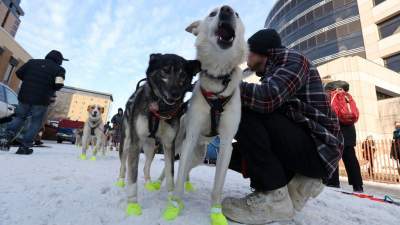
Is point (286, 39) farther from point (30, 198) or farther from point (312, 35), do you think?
point (30, 198)

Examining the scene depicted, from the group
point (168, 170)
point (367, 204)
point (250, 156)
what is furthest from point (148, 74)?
point (367, 204)

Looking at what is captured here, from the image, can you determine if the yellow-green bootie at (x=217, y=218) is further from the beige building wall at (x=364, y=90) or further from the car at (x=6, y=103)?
the beige building wall at (x=364, y=90)

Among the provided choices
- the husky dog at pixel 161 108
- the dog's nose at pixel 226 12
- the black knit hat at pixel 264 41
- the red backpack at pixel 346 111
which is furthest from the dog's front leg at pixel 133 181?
the red backpack at pixel 346 111

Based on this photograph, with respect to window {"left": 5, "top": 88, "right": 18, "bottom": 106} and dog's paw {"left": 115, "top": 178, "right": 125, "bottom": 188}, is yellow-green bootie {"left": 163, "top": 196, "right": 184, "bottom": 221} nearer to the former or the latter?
dog's paw {"left": 115, "top": 178, "right": 125, "bottom": 188}

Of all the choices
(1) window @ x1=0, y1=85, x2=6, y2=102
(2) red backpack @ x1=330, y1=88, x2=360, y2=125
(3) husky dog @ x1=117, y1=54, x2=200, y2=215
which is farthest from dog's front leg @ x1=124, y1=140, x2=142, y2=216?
(1) window @ x1=0, y1=85, x2=6, y2=102

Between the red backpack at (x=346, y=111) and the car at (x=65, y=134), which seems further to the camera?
the car at (x=65, y=134)

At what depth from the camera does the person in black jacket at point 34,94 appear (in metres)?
5.37

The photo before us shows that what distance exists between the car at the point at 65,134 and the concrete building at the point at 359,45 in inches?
703

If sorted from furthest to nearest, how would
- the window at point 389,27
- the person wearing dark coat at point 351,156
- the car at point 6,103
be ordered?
the window at point 389,27
the car at point 6,103
the person wearing dark coat at point 351,156

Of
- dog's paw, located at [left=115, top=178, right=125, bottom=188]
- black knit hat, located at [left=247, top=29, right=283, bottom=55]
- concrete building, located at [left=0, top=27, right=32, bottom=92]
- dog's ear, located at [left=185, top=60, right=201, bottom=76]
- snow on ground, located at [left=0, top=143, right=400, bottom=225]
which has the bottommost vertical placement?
snow on ground, located at [left=0, top=143, right=400, bottom=225]

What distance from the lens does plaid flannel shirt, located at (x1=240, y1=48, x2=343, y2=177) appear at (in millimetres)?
2160

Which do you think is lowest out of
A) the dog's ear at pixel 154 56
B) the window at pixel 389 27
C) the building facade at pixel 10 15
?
the dog's ear at pixel 154 56

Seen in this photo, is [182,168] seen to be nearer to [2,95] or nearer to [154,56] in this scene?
[154,56]

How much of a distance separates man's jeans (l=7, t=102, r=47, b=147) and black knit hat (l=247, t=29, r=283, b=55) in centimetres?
512
